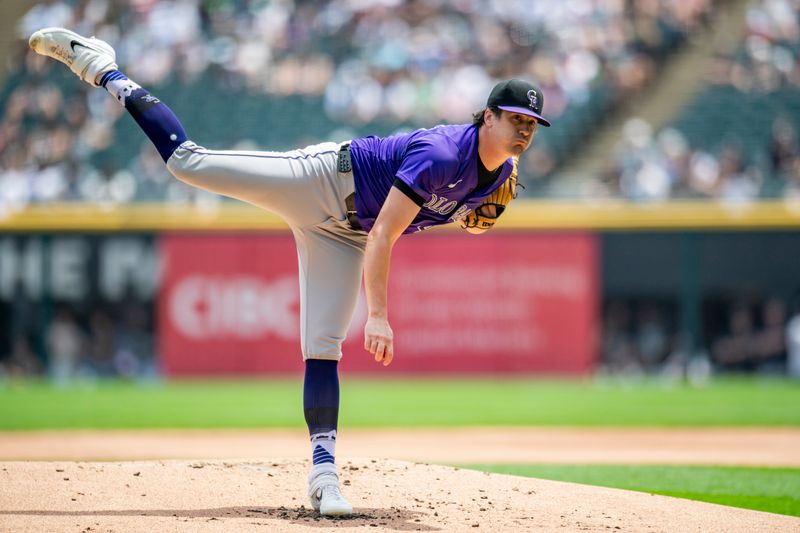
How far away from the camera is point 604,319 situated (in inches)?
622

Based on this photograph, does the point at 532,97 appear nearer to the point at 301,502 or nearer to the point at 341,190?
the point at 341,190

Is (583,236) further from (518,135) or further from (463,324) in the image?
(518,135)

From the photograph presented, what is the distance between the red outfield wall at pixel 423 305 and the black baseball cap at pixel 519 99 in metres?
11.3

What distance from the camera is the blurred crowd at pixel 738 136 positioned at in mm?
15438

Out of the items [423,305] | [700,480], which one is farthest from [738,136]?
[700,480]

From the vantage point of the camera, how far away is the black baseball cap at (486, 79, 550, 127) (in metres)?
4.30

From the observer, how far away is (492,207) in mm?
4801

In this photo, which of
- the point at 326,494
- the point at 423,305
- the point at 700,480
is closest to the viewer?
the point at 326,494

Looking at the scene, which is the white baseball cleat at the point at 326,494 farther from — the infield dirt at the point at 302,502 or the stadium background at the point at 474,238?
the stadium background at the point at 474,238

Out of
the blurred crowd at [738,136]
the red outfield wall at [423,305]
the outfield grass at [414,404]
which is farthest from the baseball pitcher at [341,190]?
the blurred crowd at [738,136]

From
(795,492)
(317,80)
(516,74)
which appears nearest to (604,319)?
(516,74)

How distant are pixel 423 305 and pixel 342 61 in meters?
4.28

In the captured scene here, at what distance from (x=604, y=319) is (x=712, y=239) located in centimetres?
187

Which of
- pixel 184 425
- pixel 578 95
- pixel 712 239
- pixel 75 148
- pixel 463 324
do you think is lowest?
pixel 184 425
